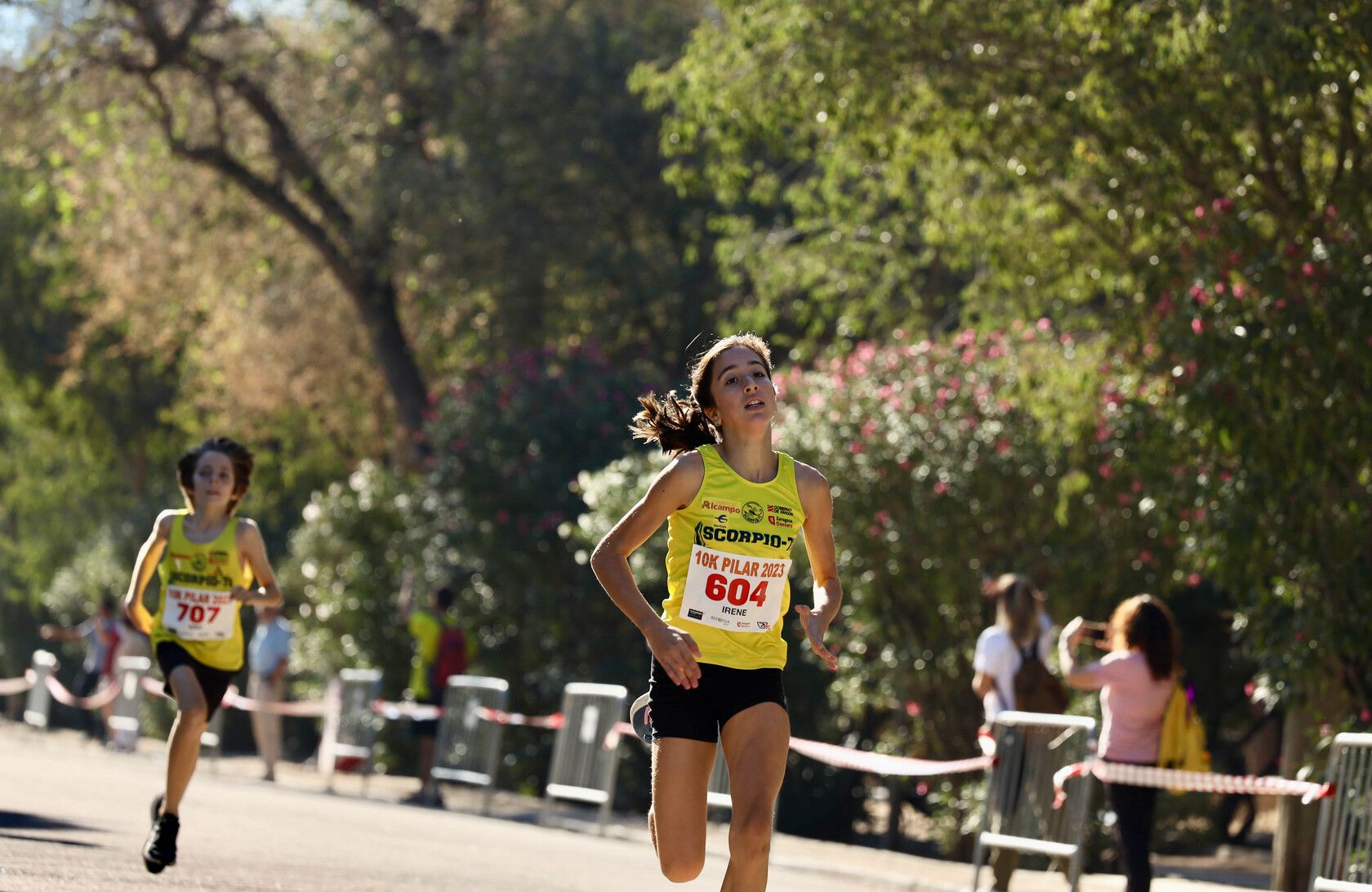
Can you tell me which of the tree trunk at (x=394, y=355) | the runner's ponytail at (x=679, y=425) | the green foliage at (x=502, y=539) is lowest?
the runner's ponytail at (x=679, y=425)

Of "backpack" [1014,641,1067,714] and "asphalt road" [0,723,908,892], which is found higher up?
"backpack" [1014,641,1067,714]

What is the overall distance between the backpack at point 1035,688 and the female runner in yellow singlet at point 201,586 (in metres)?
4.85

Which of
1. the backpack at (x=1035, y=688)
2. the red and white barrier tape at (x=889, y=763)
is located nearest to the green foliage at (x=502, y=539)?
the red and white barrier tape at (x=889, y=763)

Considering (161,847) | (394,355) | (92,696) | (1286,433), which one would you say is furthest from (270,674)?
(161,847)

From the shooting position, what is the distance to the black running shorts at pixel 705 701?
21.2ft

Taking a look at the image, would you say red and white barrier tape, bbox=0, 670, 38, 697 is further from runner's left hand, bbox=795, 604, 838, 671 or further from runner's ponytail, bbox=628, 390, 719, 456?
runner's left hand, bbox=795, 604, 838, 671

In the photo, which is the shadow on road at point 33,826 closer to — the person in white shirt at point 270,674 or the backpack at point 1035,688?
the backpack at point 1035,688

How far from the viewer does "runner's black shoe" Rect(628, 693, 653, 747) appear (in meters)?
6.59

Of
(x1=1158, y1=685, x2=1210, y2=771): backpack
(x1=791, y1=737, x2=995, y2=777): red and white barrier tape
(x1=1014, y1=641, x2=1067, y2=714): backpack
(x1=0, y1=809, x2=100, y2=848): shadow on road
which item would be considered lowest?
(x1=0, y1=809, x2=100, y2=848): shadow on road

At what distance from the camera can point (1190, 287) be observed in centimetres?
1288

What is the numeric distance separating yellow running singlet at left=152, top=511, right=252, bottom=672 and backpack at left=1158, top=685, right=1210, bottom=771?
4.42 metres

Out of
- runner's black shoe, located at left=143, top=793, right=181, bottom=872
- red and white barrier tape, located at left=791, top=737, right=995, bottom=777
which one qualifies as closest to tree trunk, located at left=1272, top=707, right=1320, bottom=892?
red and white barrier tape, located at left=791, top=737, right=995, bottom=777

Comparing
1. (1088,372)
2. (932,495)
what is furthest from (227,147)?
(1088,372)

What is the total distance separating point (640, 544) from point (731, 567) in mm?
281
